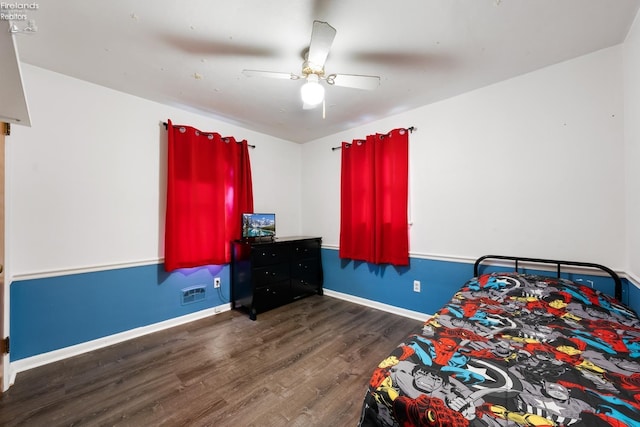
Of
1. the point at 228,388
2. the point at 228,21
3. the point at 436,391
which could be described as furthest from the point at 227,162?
the point at 436,391

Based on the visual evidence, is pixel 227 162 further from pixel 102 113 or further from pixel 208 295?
pixel 208 295

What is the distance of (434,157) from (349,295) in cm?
219

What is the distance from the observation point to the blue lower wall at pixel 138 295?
200cm

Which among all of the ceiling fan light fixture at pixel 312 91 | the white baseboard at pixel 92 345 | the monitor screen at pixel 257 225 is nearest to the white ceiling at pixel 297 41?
the ceiling fan light fixture at pixel 312 91

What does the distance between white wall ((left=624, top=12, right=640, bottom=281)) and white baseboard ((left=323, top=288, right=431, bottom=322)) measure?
68.1 inches

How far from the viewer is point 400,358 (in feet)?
3.86

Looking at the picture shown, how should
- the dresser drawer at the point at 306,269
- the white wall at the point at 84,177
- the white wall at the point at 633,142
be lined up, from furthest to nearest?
the dresser drawer at the point at 306,269
the white wall at the point at 84,177
the white wall at the point at 633,142

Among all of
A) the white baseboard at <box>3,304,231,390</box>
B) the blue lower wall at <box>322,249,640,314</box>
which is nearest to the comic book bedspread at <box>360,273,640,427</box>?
the blue lower wall at <box>322,249,640,314</box>

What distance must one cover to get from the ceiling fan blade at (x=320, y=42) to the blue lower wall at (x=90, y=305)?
8.58ft

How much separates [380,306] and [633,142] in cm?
270

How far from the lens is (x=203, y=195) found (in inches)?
117

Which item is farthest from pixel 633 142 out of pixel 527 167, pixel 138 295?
pixel 138 295

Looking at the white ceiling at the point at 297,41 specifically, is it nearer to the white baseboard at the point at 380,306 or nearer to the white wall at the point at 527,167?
the white wall at the point at 527,167

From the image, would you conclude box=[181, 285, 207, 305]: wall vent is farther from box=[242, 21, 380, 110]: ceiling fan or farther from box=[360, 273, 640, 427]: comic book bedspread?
box=[360, 273, 640, 427]: comic book bedspread
